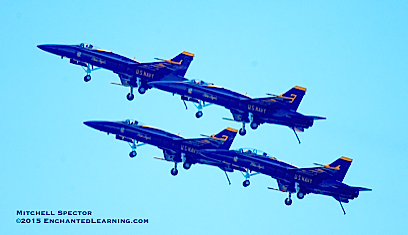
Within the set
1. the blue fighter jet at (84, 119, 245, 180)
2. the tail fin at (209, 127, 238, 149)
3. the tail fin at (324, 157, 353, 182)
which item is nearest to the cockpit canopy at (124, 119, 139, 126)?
the blue fighter jet at (84, 119, 245, 180)

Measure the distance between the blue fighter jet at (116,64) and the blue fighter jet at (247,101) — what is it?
142 cm

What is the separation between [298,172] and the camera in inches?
3930

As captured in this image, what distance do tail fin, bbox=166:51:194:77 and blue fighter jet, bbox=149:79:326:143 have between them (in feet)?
6.02

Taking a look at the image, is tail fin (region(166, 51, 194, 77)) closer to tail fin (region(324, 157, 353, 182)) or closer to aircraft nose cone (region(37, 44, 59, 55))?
aircraft nose cone (region(37, 44, 59, 55))

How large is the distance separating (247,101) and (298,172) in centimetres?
839

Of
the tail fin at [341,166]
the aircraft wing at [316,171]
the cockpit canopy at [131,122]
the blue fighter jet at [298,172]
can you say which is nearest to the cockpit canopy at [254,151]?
the blue fighter jet at [298,172]

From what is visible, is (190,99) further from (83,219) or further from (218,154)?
(83,219)

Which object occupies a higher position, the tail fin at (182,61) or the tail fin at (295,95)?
the tail fin at (182,61)

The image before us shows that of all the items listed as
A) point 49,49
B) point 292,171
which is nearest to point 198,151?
point 292,171

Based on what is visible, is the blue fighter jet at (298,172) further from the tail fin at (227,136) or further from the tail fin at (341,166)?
the tail fin at (227,136)

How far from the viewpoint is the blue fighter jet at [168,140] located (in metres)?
99.1

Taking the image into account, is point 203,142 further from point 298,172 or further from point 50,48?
point 50,48

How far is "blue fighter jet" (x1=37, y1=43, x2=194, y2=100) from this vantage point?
10000 centimetres

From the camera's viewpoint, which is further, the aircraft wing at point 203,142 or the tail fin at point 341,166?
the tail fin at point 341,166
